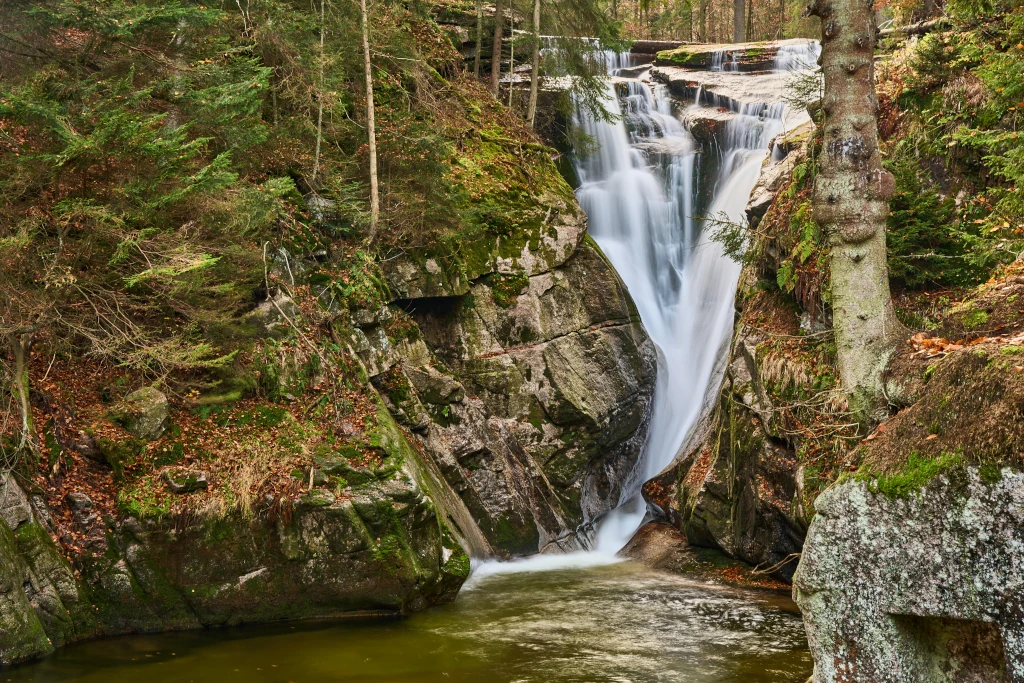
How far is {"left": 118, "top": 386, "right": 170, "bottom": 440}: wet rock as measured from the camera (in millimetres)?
8781

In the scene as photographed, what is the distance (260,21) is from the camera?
1216 centimetres

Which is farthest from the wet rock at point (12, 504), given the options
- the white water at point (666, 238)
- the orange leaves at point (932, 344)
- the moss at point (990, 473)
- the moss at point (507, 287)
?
the orange leaves at point (932, 344)

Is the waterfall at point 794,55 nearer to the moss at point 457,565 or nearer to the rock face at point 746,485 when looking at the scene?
the rock face at point 746,485

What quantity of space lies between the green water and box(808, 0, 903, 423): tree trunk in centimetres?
293

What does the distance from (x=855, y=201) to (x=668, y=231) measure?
1149 centimetres

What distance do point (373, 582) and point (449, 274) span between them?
5.90 metres

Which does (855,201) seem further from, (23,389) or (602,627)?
(23,389)

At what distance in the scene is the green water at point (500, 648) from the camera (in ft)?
22.9

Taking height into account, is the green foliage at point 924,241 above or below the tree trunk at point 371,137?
below

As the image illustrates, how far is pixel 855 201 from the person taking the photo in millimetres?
6016

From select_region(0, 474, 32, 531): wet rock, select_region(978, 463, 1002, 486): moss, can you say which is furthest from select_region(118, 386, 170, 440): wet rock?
select_region(978, 463, 1002, 486): moss

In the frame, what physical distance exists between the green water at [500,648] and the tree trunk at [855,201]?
293cm

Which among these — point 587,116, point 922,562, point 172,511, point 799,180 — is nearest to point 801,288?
point 799,180

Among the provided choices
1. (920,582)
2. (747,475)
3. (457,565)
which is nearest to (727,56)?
(747,475)
